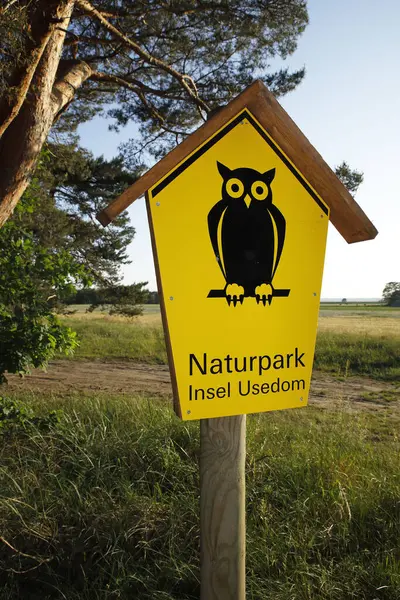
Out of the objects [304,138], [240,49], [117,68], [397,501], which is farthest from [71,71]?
[397,501]

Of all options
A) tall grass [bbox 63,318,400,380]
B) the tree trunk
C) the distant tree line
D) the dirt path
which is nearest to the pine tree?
the tree trunk

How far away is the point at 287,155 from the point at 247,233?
42cm

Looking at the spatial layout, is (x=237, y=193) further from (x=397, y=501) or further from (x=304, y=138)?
(x=397, y=501)

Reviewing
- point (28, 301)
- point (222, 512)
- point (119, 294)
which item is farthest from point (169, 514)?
point (119, 294)

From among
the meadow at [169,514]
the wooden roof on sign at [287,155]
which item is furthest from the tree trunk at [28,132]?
the wooden roof on sign at [287,155]

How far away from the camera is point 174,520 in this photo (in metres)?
2.77

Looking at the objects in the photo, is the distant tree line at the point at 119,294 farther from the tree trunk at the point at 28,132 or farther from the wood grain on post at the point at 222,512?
the wood grain on post at the point at 222,512

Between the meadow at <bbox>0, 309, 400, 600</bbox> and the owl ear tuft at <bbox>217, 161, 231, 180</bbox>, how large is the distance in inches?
71.8

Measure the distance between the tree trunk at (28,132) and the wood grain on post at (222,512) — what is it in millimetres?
3431

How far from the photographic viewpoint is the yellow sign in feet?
6.01

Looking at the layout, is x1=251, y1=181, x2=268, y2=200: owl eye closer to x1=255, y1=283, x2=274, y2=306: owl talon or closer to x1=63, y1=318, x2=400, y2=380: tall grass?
x1=255, y1=283, x2=274, y2=306: owl talon

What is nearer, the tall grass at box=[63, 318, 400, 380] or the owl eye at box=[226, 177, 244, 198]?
the owl eye at box=[226, 177, 244, 198]

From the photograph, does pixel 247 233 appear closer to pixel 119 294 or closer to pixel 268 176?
pixel 268 176

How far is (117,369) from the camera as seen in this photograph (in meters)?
12.9
